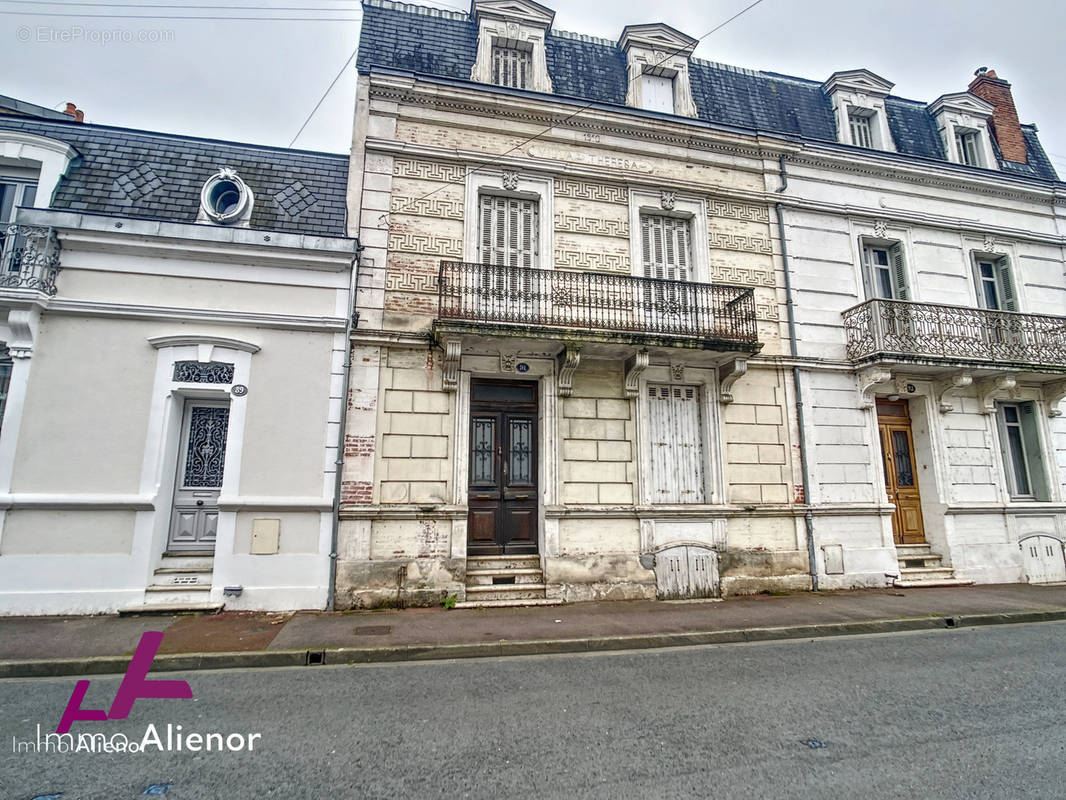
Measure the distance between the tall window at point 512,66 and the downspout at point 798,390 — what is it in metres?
5.82

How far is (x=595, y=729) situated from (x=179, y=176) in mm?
10375

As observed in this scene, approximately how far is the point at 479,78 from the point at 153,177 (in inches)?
244

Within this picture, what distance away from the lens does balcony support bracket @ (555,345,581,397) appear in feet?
28.1

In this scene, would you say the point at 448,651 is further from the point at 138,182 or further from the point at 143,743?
the point at 138,182

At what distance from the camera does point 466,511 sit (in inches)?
330

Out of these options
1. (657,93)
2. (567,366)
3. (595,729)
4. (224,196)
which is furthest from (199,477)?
(657,93)

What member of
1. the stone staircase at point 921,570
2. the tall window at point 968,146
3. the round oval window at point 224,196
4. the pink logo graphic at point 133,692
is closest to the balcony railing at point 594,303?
the round oval window at point 224,196

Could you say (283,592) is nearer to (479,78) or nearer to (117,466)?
(117,466)

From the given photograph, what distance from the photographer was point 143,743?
372 cm

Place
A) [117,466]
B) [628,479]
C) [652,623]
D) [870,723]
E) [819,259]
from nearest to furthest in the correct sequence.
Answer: [870,723] → [652,623] → [117,466] → [628,479] → [819,259]

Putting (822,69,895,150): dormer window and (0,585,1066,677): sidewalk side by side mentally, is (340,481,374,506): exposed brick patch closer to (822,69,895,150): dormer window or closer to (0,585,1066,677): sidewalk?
(0,585,1066,677): sidewalk

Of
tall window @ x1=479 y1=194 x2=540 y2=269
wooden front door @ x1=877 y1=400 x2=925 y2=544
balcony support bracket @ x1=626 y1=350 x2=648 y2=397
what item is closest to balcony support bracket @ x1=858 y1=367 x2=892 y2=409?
wooden front door @ x1=877 y1=400 x2=925 y2=544

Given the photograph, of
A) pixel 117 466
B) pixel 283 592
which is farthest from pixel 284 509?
pixel 117 466

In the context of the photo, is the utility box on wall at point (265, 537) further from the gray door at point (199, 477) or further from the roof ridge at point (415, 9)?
the roof ridge at point (415, 9)
